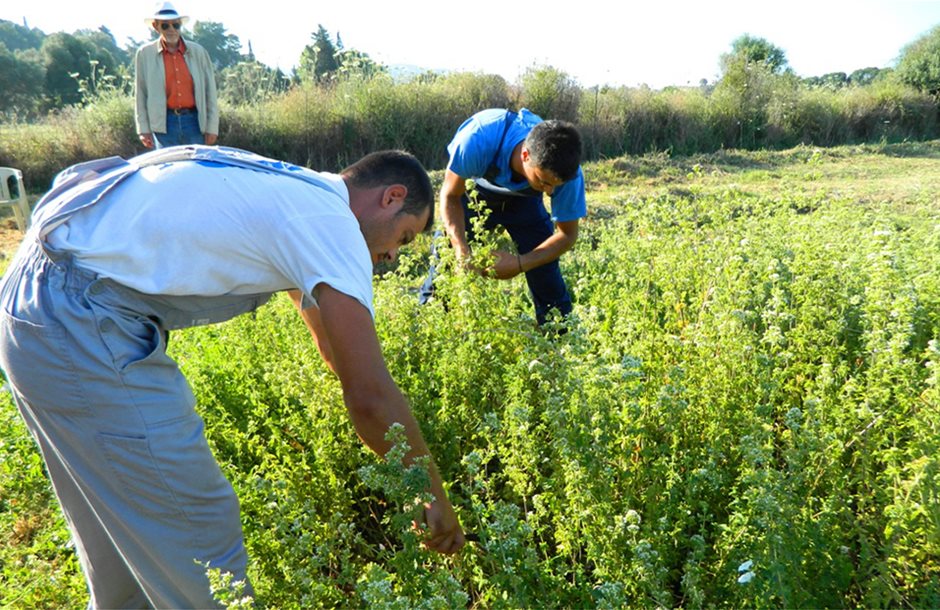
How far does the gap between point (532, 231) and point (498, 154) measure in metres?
0.59

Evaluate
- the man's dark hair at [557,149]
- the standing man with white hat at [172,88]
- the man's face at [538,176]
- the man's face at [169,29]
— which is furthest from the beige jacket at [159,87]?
the man's dark hair at [557,149]

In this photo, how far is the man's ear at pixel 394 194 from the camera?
2.12m

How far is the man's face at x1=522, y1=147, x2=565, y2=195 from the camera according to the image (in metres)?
3.75

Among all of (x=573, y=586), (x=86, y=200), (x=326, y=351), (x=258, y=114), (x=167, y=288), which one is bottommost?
(x=573, y=586)

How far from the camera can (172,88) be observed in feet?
22.0

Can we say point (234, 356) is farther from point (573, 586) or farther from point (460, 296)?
point (573, 586)

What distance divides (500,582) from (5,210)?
422 inches

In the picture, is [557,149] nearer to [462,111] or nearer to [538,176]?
[538,176]

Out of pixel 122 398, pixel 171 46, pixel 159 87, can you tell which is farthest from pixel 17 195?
pixel 122 398

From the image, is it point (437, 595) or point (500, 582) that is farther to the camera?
point (500, 582)

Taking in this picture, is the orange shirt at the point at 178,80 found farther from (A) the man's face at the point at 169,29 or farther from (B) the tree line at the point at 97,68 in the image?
(B) the tree line at the point at 97,68

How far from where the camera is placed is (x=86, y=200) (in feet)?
6.15

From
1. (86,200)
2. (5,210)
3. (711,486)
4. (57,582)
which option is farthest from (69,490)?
(5,210)

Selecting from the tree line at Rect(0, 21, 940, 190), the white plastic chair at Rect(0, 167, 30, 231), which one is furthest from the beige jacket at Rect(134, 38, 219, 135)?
the tree line at Rect(0, 21, 940, 190)
